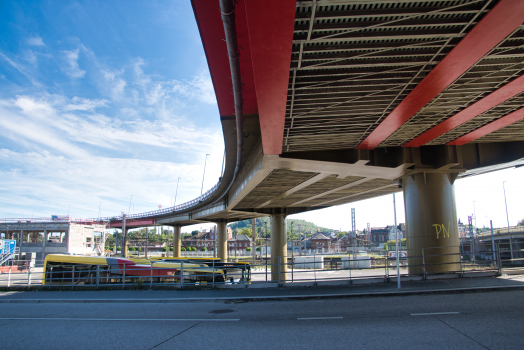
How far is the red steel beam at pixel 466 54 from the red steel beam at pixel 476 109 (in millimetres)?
1729

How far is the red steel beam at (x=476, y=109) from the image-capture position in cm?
887

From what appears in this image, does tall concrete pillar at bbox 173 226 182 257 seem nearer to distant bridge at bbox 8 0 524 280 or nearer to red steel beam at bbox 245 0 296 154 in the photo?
distant bridge at bbox 8 0 524 280

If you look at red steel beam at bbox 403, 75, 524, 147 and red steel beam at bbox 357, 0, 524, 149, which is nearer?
red steel beam at bbox 357, 0, 524, 149

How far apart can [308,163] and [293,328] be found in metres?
9.21

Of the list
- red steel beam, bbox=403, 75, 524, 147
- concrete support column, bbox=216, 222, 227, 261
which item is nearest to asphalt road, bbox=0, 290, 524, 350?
red steel beam, bbox=403, 75, 524, 147

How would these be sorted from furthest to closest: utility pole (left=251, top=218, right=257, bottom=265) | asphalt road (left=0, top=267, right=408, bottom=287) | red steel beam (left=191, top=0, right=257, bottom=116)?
utility pole (left=251, top=218, right=257, bottom=265)
asphalt road (left=0, top=267, right=408, bottom=287)
red steel beam (left=191, top=0, right=257, bottom=116)

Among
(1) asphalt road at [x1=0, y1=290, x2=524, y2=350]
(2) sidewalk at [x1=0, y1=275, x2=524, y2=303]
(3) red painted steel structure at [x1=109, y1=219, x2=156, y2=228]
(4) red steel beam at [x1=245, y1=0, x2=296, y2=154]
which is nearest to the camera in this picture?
(4) red steel beam at [x1=245, y1=0, x2=296, y2=154]

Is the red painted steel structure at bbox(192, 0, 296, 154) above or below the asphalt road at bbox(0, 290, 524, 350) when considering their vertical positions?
above

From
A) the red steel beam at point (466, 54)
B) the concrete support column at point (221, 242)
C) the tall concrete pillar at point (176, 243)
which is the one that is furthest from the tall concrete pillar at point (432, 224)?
the tall concrete pillar at point (176, 243)

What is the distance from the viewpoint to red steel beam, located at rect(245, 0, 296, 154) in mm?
5108

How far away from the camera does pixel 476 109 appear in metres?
10.4

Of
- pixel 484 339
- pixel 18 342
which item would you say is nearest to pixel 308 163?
pixel 484 339

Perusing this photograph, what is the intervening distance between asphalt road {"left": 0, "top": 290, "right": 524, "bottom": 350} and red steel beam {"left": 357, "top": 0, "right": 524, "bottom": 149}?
5347 mm

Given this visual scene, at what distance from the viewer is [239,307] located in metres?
10.1
